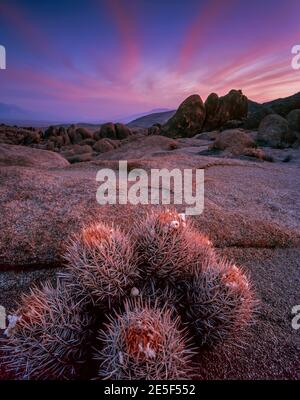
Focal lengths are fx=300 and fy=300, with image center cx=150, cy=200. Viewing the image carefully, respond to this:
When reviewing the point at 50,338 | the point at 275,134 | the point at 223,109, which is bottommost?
the point at 50,338

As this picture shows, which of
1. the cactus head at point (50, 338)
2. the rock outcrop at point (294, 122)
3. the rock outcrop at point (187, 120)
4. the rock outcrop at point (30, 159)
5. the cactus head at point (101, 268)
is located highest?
the rock outcrop at point (187, 120)

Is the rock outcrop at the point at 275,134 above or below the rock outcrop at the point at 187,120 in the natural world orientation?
below

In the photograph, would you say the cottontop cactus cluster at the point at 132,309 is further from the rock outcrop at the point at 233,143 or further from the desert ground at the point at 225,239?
the rock outcrop at the point at 233,143

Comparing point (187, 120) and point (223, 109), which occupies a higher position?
point (223, 109)

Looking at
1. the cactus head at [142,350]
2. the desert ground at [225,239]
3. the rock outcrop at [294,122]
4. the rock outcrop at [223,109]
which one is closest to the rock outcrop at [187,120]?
the rock outcrop at [223,109]

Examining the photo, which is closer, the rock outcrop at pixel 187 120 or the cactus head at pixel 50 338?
the cactus head at pixel 50 338

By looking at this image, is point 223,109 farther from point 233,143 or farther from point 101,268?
point 101,268

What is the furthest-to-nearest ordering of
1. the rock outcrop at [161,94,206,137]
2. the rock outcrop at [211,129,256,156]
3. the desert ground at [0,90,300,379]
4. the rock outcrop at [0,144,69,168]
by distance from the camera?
the rock outcrop at [161,94,206,137], the rock outcrop at [211,129,256,156], the rock outcrop at [0,144,69,168], the desert ground at [0,90,300,379]

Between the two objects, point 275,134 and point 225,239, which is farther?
point 275,134

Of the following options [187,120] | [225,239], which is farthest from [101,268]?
[187,120]

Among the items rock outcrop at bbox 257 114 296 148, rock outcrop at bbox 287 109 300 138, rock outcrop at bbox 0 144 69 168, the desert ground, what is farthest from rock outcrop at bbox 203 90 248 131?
the desert ground

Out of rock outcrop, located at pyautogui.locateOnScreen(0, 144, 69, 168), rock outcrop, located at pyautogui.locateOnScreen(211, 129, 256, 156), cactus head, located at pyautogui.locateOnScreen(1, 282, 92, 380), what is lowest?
cactus head, located at pyautogui.locateOnScreen(1, 282, 92, 380)

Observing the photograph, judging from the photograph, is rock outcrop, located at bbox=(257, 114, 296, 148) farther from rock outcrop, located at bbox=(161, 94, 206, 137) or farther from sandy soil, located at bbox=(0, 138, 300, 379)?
rock outcrop, located at bbox=(161, 94, 206, 137)

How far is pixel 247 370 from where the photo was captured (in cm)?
199
